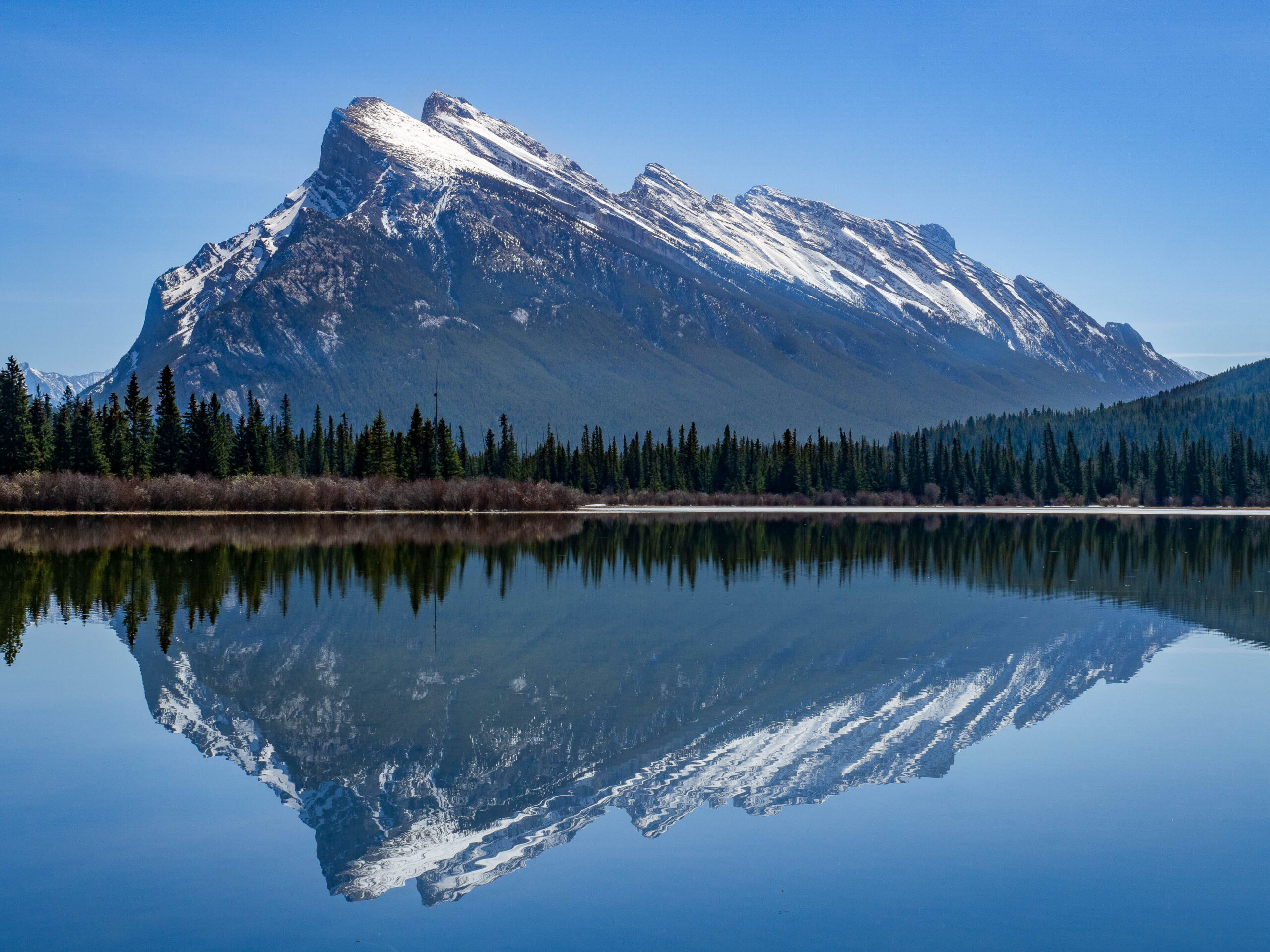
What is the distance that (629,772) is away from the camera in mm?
14883

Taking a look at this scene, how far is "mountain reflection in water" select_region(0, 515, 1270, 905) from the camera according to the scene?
1388 cm

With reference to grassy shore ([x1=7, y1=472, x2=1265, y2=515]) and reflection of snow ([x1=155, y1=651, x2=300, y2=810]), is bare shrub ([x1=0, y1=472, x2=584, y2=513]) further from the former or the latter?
reflection of snow ([x1=155, y1=651, x2=300, y2=810])

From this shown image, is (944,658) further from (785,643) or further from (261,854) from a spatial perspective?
(261,854)

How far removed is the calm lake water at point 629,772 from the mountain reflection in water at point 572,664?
0.35ft

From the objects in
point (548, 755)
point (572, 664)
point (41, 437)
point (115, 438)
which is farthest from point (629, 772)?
point (115, 438)

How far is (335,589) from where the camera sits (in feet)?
114

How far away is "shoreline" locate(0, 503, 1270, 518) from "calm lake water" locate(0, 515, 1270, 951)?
6257 centimetres

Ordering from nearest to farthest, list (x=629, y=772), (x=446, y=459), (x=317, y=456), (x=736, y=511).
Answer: (x=629, y=772) < (x=446, y=459) < (x=736, y=511) < (x=317, y=456)

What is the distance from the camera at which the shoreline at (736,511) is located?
91875mm

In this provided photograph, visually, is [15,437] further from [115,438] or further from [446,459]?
[446,459]

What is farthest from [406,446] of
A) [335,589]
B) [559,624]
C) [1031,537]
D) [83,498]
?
[559,624]

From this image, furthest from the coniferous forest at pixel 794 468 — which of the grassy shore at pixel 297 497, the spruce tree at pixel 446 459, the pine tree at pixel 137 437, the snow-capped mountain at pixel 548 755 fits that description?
the snow-capped mountain at pixel 548 755

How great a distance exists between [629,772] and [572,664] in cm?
775

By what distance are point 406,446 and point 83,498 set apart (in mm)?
38074
